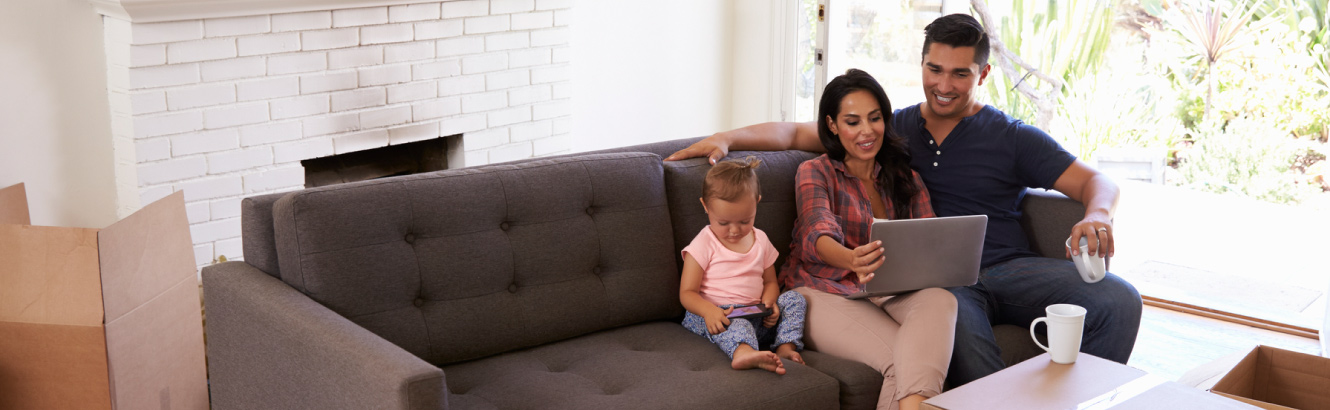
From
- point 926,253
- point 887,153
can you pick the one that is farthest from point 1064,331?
point 887,153

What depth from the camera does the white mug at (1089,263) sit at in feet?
7.59

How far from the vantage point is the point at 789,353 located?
7.23 feet

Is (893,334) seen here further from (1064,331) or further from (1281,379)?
(1281,379)

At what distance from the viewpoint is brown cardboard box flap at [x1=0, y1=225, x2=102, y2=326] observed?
2.10 meters

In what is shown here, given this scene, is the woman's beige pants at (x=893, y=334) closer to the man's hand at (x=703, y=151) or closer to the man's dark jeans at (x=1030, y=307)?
the man's dark jeans at (x=1030, y=307)

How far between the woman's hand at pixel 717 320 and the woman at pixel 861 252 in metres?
0.21

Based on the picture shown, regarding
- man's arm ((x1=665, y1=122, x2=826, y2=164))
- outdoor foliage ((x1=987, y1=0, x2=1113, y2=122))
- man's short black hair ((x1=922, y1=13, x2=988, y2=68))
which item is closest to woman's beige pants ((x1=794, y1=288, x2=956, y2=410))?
man's arm ((x1=665, y1=122, x2=826, y2=164))

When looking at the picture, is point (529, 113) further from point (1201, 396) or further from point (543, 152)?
point (1201, 396)

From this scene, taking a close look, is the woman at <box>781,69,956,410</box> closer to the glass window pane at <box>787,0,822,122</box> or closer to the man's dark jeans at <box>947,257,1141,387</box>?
the man's dark jeans at <box>947,257,1141,387</box>

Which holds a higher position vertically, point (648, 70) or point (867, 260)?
point (648, 70)

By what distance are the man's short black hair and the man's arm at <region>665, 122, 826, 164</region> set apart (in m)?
0.40

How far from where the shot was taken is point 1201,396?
1780mm

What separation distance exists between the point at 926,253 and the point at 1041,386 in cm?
47

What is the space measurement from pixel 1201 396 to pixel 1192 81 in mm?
3806
